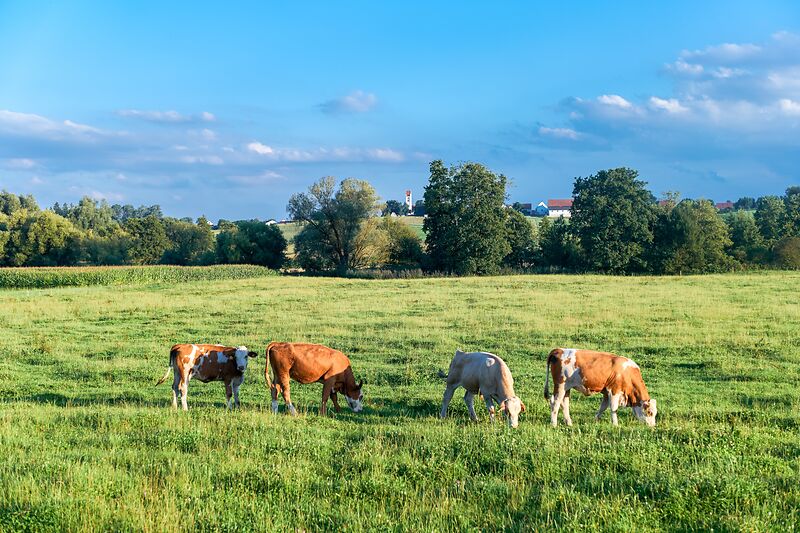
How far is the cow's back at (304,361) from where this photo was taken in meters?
13.7

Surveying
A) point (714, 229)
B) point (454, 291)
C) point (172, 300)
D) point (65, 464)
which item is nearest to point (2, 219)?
point (172, 300)

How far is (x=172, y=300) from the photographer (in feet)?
132

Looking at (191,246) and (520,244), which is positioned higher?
(520,244)

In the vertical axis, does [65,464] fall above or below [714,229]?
below

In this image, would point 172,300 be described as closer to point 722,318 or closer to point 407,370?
point 407,370

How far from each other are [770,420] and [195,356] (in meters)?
12.1

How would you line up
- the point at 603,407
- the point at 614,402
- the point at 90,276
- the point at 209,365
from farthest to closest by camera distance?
the point at 90,276 < the point at 209,365 < the point at 603,407 < the point at 614,402

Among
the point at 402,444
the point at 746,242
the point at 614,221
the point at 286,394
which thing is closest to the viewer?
the point at 402,444

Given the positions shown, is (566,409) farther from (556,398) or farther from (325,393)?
(325,393)

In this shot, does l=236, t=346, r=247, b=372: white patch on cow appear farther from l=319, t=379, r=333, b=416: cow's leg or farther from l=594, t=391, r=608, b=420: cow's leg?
l=594, t=391, r=608, b=420: cow's leg

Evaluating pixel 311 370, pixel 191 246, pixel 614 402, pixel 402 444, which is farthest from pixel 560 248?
pixel 402 444

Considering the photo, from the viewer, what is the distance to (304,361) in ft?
45.2

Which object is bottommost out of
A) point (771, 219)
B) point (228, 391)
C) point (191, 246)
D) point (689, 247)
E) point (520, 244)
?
point (228, 391)

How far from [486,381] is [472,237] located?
5849cm
